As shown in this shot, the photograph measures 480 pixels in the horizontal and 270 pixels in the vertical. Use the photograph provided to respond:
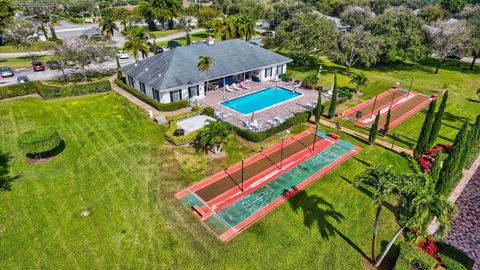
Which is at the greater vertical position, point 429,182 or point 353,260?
point 429,182

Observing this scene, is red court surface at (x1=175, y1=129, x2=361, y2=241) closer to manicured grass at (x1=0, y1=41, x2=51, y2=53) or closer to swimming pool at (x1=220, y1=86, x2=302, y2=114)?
swimming pool at (x1=220, y1=86, x2=302, y2=114)

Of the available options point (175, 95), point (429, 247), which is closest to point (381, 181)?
point (429, 247)

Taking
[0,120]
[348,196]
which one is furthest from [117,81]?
[348,196]

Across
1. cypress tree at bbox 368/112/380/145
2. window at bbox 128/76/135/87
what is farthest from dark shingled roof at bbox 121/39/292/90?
cypress tree at bbox 368/112/380/145

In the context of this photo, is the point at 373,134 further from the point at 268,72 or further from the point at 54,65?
the point at 54,65

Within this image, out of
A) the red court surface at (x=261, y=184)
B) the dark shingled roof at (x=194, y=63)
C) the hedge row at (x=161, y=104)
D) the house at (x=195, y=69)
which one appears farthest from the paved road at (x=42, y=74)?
the red court surface at (x=261, y=184)

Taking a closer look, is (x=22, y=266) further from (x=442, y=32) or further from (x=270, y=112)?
(x=442, y=32)
